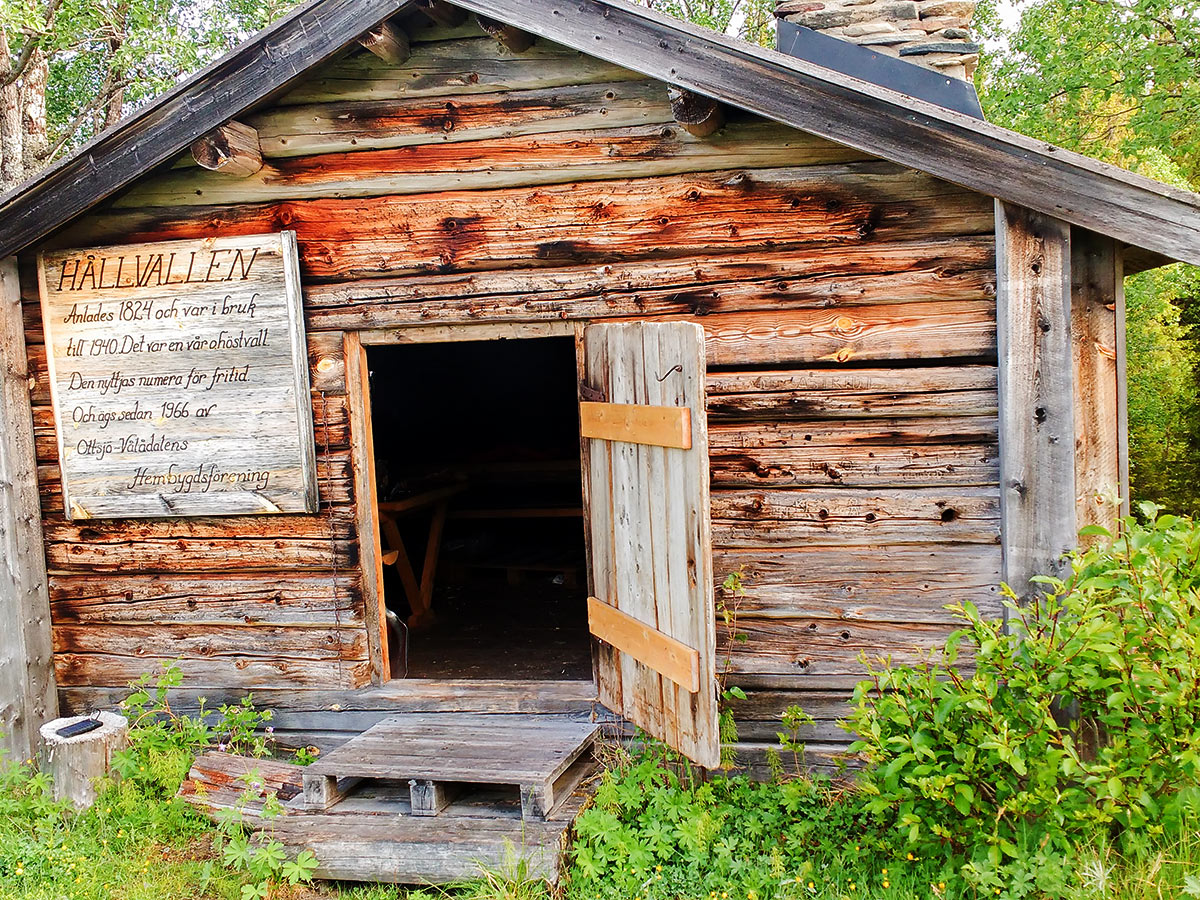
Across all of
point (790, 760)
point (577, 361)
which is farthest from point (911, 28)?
point (790, 760)

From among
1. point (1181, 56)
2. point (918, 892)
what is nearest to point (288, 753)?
point (918, 892)

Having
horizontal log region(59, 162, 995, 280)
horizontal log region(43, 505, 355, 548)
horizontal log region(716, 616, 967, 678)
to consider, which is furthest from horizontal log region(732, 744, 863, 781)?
horizontal log region(59, 162, 995, 280)

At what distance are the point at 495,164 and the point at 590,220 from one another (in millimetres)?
551

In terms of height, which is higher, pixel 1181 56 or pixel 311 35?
pixel 1181 56

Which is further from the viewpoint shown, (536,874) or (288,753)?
(288,753)

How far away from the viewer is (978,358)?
4199 millimetres

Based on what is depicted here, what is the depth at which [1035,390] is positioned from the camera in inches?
159

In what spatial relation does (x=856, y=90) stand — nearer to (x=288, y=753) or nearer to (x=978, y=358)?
(x=978, y=358)

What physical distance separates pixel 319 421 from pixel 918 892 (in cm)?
344

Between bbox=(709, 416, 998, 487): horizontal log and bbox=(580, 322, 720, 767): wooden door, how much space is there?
21.3 inches

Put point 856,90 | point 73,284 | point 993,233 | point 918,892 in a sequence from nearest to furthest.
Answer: point 918,892, point 856,90, point 993,233, point 73,284

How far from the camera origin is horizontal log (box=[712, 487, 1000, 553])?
13.9 feet

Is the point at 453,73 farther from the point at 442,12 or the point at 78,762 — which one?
the point at 78,762

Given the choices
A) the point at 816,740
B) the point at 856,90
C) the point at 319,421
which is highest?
the point at 856,90
